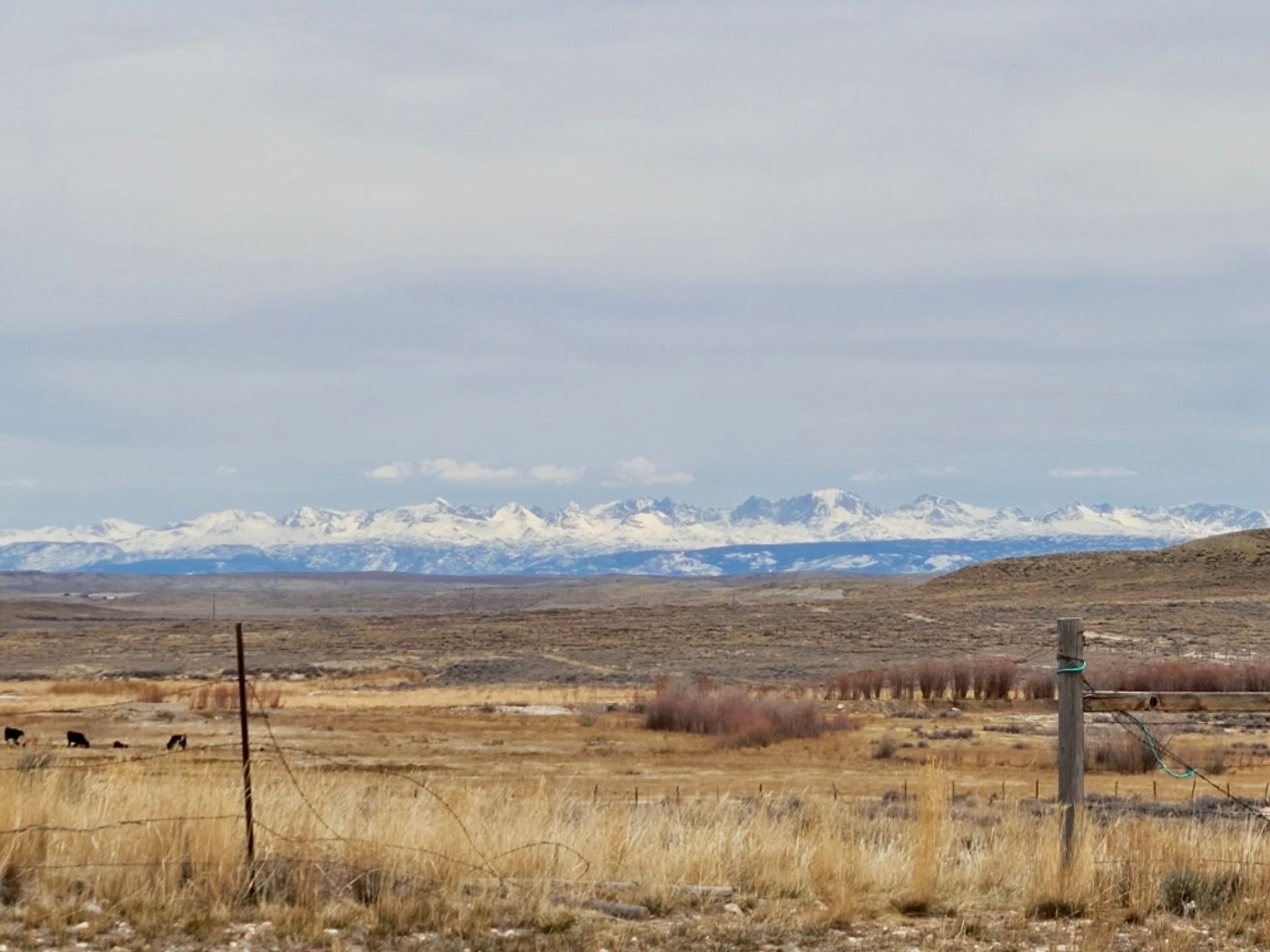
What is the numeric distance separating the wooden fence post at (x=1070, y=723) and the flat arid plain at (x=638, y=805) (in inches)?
8.7

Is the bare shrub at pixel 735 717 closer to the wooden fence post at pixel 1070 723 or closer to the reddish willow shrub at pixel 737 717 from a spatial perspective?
the reddish willow shrub at pixel 737 717

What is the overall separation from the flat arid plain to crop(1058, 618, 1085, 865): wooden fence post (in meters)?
0.22

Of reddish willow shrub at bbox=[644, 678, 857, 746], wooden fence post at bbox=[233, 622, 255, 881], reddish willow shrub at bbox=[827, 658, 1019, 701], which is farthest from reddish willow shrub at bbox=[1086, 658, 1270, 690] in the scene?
wooden fence post at bbox=[233, 622, 255, 881]

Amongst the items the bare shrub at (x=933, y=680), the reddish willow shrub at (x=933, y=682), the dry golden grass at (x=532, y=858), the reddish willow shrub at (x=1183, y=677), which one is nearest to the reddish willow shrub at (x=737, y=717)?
the reddish willow shrub at (x=933, y=682)

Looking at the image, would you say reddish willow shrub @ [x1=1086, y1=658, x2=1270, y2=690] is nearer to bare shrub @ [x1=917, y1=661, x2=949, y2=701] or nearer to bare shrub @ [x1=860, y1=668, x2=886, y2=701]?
bare shrub @ [x1=917, y1=661, x2=949, y2=701]

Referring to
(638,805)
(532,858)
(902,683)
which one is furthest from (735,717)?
(532,858)

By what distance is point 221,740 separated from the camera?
33.8 metres

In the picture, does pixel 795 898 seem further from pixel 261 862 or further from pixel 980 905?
pixel 261 862

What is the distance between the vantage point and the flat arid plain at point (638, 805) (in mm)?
9695

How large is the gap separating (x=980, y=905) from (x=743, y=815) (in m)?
6.63

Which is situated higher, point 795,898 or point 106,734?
point 795,898

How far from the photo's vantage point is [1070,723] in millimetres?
10547

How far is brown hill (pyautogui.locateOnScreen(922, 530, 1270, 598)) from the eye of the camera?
116062 millimetres

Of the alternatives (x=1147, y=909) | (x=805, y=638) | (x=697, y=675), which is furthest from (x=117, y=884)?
(x=805, y=638)
